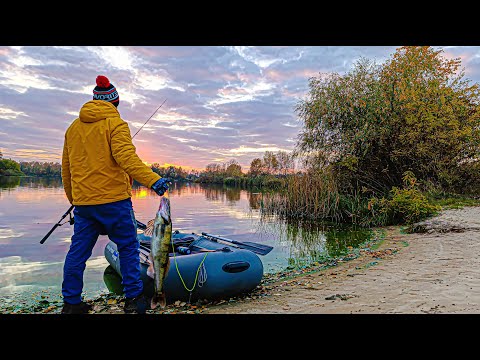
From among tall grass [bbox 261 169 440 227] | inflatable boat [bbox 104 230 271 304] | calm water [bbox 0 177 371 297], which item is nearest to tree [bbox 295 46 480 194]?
tall grass [bbox 261 169 440 227]

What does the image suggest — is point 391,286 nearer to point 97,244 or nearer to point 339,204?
point 97,244

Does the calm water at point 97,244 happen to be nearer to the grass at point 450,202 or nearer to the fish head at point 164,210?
the fish head at point 164,210

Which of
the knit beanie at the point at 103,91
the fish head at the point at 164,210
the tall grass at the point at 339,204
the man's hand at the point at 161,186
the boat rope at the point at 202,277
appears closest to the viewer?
the fish head at the point at 164,210

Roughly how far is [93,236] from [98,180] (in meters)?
0.52

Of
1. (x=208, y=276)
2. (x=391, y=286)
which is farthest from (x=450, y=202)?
(x=208, y=276)

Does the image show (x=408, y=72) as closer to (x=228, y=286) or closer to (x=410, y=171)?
(x=410, y=171)

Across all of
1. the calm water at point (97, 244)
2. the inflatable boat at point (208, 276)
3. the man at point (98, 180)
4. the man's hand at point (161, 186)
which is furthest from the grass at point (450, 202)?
the man at point (98, 180)

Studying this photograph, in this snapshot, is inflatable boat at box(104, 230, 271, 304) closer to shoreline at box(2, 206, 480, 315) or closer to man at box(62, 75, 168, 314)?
shoreline at box(2, 206, 480, 315)

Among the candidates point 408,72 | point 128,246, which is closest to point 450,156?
point 408,72

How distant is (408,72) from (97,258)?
12.5 m

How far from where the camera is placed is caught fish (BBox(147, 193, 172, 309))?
2828 millimetres

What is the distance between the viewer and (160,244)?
112 inches

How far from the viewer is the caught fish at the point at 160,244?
283 centimetres

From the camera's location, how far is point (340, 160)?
558 inches
